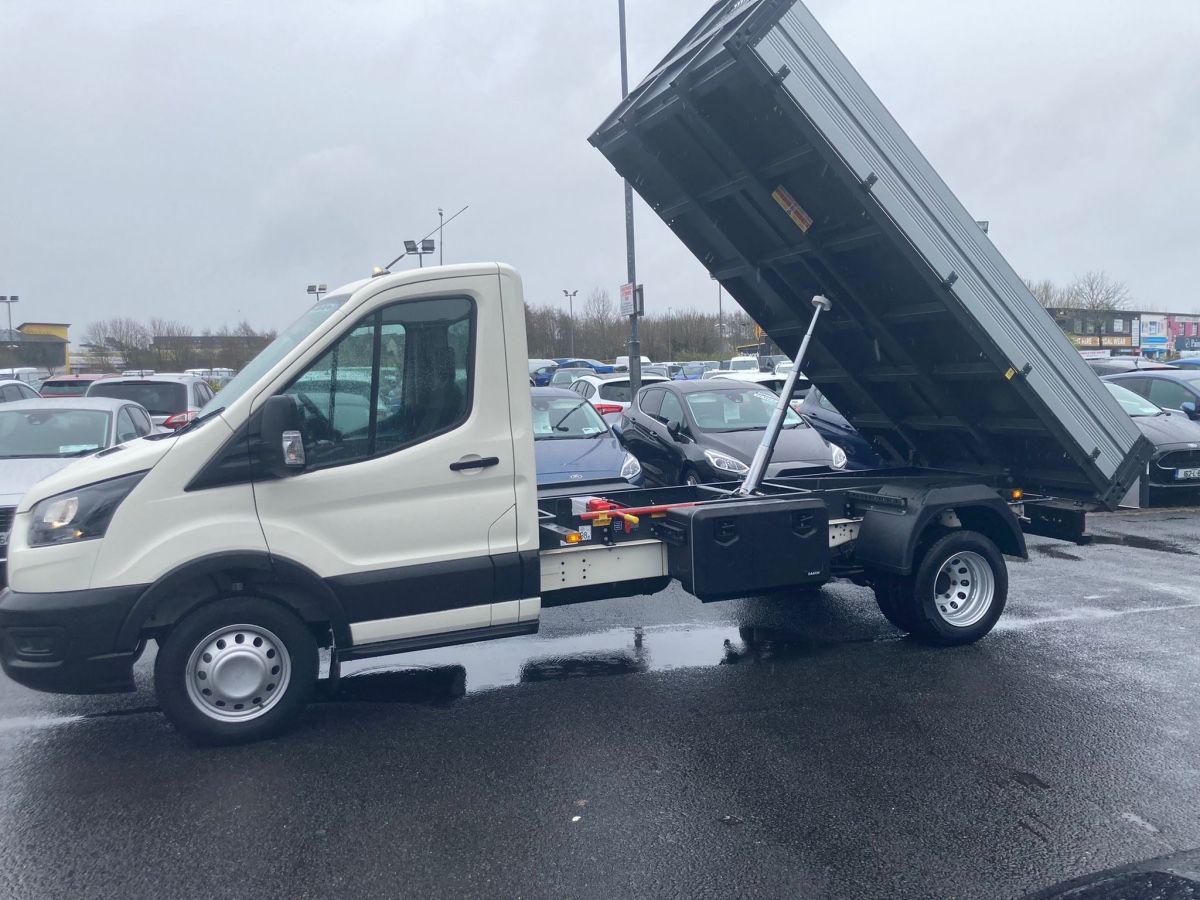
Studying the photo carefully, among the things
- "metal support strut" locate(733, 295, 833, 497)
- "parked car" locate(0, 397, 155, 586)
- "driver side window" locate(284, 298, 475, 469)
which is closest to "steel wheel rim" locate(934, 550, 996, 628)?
"metal support strut" locate(733, 295, 833, 497)

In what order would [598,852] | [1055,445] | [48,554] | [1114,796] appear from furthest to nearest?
[1055,445] < [48,554] < [1114,796] < [598,852]

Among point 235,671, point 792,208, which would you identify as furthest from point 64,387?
point 792,208

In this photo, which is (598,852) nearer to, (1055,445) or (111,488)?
(111,488)

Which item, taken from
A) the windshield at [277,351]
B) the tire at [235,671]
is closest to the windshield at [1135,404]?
the windshield at [277,351]

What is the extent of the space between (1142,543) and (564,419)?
6.18m

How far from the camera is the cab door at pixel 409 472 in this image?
488cm

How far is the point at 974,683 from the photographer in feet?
18.9

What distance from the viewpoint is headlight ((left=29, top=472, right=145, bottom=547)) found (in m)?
4.57

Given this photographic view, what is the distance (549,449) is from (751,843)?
558 centimetres

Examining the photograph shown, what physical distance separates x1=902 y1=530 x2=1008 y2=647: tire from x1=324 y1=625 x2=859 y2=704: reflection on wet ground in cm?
70

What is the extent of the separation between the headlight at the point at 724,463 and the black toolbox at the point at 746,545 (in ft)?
14.0

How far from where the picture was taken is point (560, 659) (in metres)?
6.39

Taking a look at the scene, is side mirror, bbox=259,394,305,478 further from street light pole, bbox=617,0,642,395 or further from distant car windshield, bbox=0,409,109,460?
street light pole, bbox=617,0,642,395

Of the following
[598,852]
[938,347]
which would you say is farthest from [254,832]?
[938,347]
